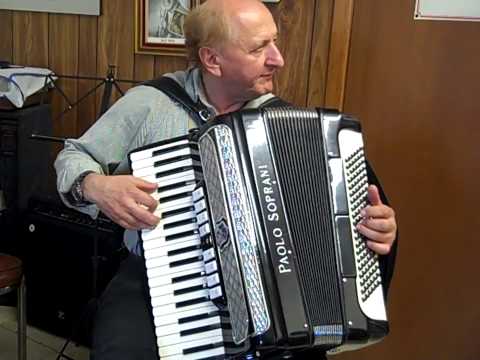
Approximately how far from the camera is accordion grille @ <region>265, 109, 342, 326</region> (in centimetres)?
109

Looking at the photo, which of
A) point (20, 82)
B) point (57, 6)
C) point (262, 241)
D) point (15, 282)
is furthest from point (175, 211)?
point (57, 6)

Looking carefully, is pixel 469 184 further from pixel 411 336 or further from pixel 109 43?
pixel 109 43

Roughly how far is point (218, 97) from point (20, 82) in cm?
100

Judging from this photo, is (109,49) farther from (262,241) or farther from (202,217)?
(262,241)

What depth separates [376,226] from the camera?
45.4 inches

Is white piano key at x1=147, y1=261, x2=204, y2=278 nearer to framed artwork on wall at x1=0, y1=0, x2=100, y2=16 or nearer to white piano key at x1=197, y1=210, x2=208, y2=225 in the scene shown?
white piano key at x1=197, y1=210, x2=208, y2=225

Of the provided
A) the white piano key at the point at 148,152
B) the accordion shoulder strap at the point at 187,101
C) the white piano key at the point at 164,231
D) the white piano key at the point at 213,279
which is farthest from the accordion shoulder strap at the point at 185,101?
the white piano key at the point at 213,279

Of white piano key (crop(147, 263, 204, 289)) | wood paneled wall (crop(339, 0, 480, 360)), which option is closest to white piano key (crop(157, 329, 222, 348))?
white piano key (crop(147, 263, 204, 289))

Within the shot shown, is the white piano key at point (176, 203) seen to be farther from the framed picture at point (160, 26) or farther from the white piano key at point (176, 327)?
the framed picture at point (160, 26)

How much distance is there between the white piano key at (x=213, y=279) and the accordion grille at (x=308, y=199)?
0.54 ft

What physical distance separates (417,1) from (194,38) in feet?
2.21

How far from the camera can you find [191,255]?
1.17m

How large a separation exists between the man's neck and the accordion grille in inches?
14.4

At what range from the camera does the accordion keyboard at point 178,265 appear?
115 centimetres
